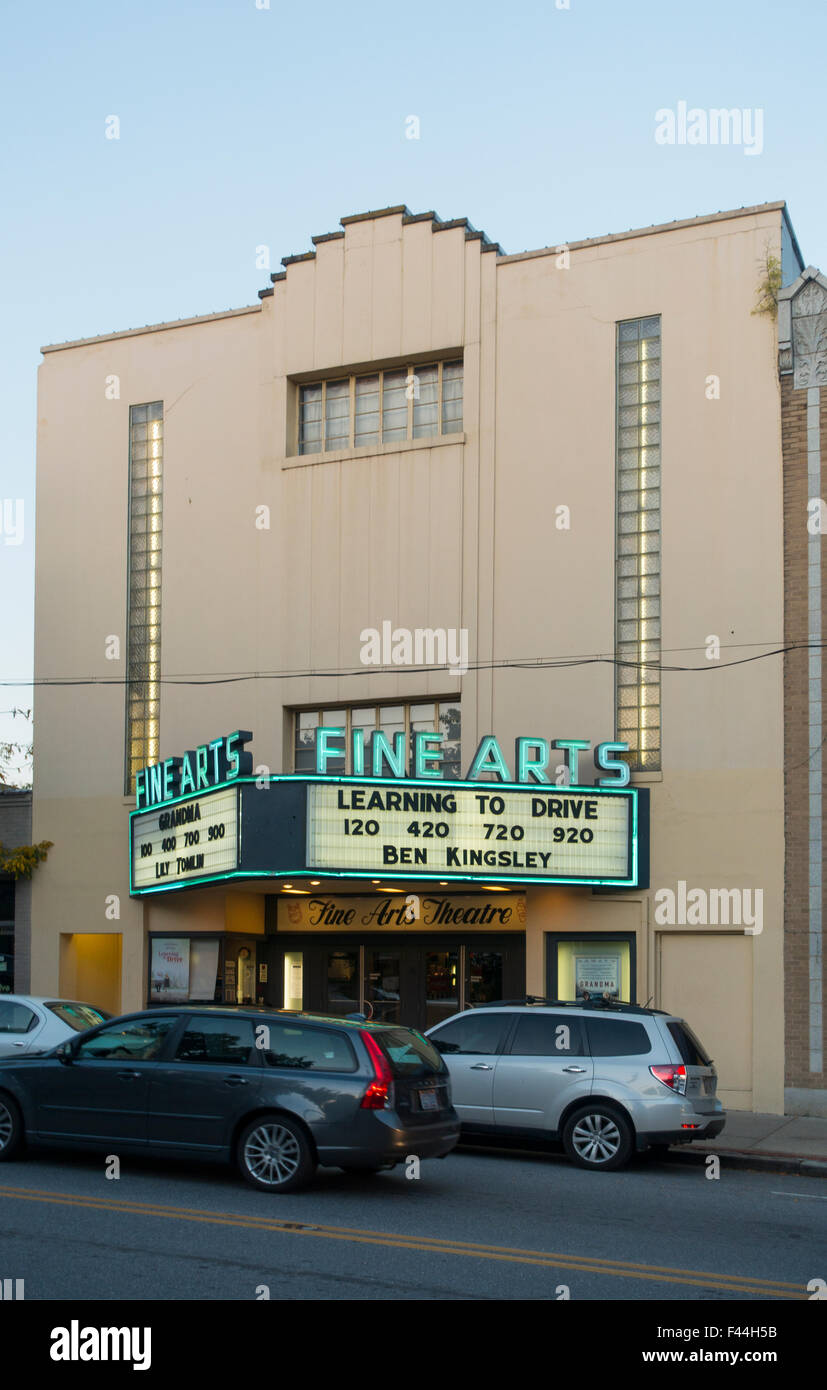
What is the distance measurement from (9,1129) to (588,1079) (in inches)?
214

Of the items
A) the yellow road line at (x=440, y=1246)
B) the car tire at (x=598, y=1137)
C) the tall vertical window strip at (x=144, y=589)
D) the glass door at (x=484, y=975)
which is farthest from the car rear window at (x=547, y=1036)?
the tall vertical window strip at (x=144, y=589)

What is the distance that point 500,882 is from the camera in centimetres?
1995

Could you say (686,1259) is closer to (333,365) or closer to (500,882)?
(500,882)

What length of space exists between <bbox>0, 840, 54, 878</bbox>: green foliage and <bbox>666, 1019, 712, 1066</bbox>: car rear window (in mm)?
13576

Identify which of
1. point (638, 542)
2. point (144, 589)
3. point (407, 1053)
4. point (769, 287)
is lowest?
point (407, 1053)

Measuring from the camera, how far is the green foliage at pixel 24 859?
24.8 m

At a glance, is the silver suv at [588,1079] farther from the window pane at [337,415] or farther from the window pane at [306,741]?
the window pane at [337,415]

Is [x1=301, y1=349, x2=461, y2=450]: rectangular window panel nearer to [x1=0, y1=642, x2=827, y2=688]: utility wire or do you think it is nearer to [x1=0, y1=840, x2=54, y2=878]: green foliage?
[x1=0, y1=642, x2=827, y2=688]: utility wire

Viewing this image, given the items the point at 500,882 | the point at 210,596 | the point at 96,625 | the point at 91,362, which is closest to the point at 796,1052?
the point at 500,882

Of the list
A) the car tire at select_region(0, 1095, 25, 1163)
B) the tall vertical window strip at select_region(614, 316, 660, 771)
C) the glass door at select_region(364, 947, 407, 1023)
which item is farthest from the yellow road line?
the glass door at select_region(364, 947, 407, 1023)

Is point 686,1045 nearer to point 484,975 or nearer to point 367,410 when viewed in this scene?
point 484,975

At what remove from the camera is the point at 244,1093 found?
38.7 feet

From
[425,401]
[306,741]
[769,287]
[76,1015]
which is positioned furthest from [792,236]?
[76,1015]
